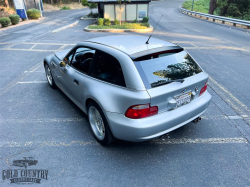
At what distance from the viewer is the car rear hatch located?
2.57 meters

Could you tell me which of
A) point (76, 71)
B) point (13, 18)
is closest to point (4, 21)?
point (13, 18)

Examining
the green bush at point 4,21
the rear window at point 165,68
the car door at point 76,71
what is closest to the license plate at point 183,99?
the rear window at point 165,68

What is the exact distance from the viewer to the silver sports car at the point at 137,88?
2.52 m

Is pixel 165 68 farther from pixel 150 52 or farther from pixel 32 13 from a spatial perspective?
pixel 32 13

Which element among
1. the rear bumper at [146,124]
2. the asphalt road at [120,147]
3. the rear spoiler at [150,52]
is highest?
the rear spoiler at [150,52]

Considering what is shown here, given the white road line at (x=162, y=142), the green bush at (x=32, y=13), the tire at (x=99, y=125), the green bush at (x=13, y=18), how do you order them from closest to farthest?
the tire at (x=99, y=125) < the white road line at (x=162, y=142) < the green bush at (x=13, y=18) < the green bush at (x=32, y=13)

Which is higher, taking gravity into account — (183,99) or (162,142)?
(183,99)

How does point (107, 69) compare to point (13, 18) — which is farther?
point (13, 18)

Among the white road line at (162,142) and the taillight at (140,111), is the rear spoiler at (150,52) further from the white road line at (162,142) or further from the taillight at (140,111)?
the white road line at (162,142)

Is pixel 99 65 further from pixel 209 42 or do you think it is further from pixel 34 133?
pixel 209 42

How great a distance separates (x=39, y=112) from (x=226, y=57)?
783 cm

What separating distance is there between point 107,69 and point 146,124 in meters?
1.07

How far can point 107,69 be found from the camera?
2896mm

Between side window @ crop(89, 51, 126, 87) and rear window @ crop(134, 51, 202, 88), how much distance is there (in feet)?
1.03
